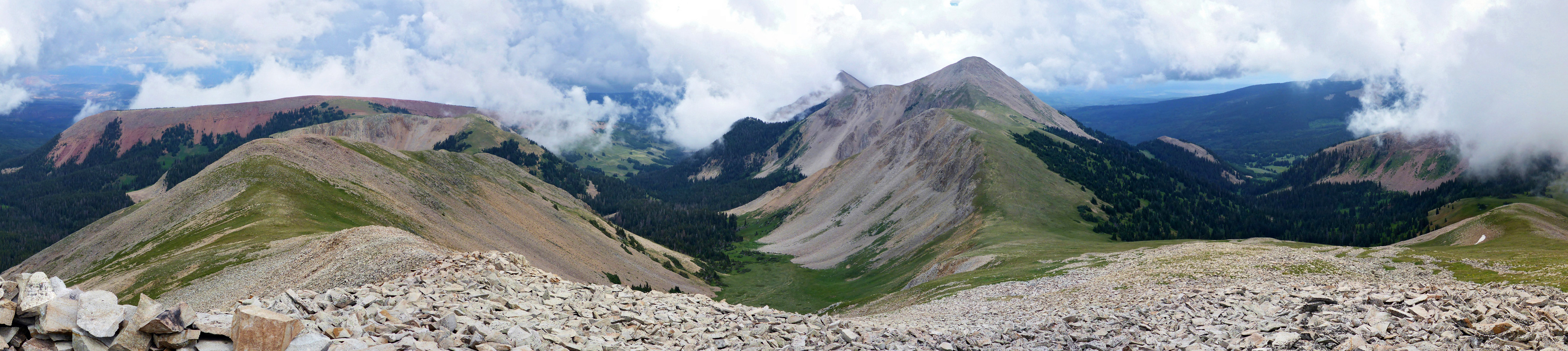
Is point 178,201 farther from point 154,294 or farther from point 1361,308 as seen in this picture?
point 1361,308

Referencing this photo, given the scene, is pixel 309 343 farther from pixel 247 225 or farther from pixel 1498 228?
pixel 1498 228

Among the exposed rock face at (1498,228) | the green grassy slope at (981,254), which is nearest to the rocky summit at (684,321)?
the green grassy slope at (981,254)

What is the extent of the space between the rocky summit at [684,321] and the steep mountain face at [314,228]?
1871 cm

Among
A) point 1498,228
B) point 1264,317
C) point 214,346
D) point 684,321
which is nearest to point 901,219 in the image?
point 1498,228

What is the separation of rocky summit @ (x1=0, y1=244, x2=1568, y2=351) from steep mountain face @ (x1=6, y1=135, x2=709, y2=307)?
61.4 feet

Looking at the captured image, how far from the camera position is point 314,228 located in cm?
7725

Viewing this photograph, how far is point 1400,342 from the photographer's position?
72.1 feet

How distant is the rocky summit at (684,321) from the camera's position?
17.4 m

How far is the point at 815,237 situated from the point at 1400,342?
165 m

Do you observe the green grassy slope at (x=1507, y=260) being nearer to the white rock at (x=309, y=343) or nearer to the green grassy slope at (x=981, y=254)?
the green grassy slope at (x=981, y=254)

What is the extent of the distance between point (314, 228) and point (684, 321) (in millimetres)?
69378

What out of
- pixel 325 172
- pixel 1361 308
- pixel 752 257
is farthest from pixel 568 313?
pixel 752 257

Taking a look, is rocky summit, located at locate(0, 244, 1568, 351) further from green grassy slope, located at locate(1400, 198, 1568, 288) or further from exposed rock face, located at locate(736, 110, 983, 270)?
exposed rock face, located at locate(736, 110, 983, 270)

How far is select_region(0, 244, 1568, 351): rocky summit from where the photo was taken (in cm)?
1741
